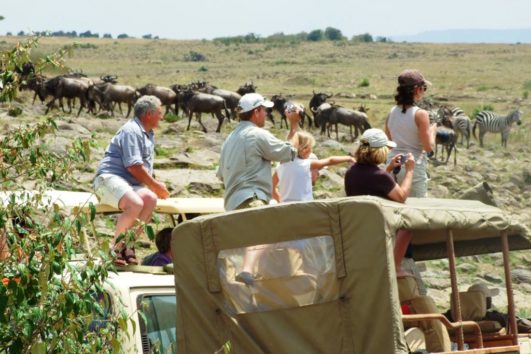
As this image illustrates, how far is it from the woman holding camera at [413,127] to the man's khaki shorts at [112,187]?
190 centimetres

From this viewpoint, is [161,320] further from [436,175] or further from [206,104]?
[206,104]

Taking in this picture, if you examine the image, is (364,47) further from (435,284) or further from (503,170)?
(435,284)

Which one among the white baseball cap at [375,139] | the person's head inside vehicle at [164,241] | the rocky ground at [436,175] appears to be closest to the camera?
the white baseball cap at [375,139]

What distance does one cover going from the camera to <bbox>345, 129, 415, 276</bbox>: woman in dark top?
782 centimetres

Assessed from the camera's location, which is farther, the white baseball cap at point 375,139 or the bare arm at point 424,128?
the bare arm at point 424,128

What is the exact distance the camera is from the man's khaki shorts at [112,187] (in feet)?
30.5

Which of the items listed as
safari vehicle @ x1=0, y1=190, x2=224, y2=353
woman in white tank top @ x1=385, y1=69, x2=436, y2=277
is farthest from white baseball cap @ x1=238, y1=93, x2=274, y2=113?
safari vehicle @ x1=0, y1=190, x2=224, y2=353

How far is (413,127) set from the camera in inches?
389

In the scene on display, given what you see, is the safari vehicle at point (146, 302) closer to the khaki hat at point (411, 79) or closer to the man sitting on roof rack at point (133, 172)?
the man sitting on roof rack at point (133, 172)

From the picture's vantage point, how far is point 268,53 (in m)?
101

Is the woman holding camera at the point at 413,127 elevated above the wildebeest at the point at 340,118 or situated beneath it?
elevated above

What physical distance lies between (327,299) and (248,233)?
21.2 inches

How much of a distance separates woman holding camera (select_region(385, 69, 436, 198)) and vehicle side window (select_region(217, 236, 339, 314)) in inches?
115

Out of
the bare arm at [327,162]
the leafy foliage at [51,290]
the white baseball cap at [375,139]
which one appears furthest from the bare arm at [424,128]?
the leafy foliage at [51,290]
